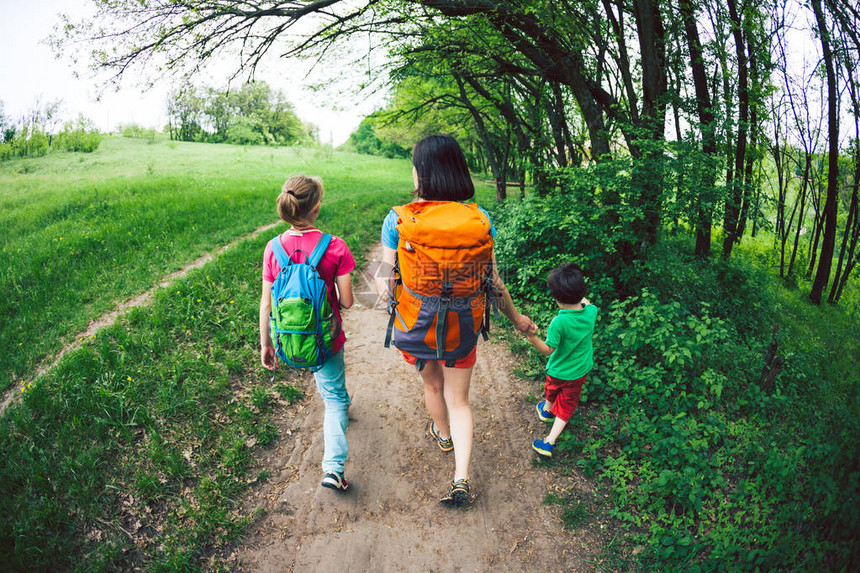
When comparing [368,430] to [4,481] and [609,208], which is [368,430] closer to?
[4,481]

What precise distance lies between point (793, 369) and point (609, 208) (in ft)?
8.04

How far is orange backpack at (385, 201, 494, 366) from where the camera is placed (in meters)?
1.98

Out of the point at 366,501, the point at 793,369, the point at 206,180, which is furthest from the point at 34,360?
the point at 206,180

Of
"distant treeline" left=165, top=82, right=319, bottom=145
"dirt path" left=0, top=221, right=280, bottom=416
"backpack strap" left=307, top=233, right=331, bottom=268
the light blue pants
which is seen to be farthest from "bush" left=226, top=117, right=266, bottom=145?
the light blue pants

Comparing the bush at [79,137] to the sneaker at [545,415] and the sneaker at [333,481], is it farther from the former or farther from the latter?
the sneaker at [545,415]

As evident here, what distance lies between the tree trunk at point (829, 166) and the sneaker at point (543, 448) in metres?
6.95

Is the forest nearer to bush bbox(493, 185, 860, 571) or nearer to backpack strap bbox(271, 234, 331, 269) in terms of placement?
bush bbox(493, 185, 860, 571)

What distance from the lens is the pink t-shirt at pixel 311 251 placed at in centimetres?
235

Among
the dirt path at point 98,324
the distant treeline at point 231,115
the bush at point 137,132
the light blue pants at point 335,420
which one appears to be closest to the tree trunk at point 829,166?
the light blue pants at point 335,420

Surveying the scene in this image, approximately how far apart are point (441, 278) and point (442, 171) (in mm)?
594

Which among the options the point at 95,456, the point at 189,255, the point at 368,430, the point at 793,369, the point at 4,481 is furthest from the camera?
the point at 189,255

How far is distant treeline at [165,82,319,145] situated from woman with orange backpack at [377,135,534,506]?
6.39m

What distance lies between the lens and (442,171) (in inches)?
82.9

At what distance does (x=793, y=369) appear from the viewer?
369cm
